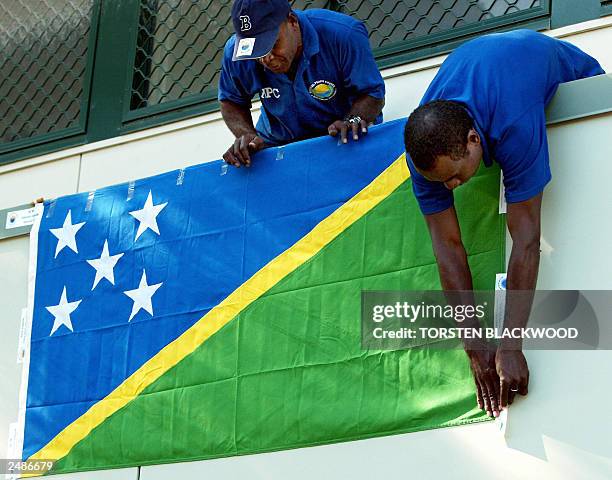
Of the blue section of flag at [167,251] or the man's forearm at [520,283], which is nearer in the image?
the man's forearm at [520,283]

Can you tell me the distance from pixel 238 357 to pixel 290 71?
116 centimetres

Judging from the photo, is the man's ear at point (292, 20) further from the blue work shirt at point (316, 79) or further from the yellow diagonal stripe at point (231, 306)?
the yellow diagonal stripe at point (231, 306)

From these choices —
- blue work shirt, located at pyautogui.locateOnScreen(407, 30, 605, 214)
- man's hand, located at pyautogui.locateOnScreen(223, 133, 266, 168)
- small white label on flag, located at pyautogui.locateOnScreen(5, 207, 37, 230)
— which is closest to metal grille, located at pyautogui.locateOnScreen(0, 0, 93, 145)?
small white label on flag, located at pyautogui.locateOnScreen(5, 207, 37, 230)

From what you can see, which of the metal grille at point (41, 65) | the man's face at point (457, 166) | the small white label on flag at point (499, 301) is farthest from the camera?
the metal grille at point (41, 65)

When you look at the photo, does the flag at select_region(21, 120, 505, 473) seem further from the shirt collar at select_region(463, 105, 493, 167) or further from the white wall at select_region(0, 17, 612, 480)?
the shirt collar at select_region(463, 105, 493, 167)

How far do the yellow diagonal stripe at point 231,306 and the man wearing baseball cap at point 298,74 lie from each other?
26 centimetres

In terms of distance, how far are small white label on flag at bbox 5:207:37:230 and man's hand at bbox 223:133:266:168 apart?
119 centimetres

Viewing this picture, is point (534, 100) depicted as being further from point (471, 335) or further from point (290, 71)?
point (290, 71)

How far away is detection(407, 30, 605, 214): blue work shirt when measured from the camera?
4.20 m

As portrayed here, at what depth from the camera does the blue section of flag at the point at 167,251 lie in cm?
501

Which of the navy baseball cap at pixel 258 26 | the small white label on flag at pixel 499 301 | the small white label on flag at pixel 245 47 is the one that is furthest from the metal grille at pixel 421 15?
the small white label on flag at pixel 499 301

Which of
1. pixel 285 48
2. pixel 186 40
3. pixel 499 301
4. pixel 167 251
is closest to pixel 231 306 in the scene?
pixel 167 251

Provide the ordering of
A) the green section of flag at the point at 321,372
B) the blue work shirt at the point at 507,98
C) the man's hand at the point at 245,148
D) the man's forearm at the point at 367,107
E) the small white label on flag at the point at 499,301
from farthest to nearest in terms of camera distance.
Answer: the man's hand at the point at 245,148 < the man's forearm at the point at 367,107 < the green section of flag at the point at 321,372 < the small white label on flag at the point at 499,301 < the blue work shirt at the point at 507,98

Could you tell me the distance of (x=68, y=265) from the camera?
557 centimetres
